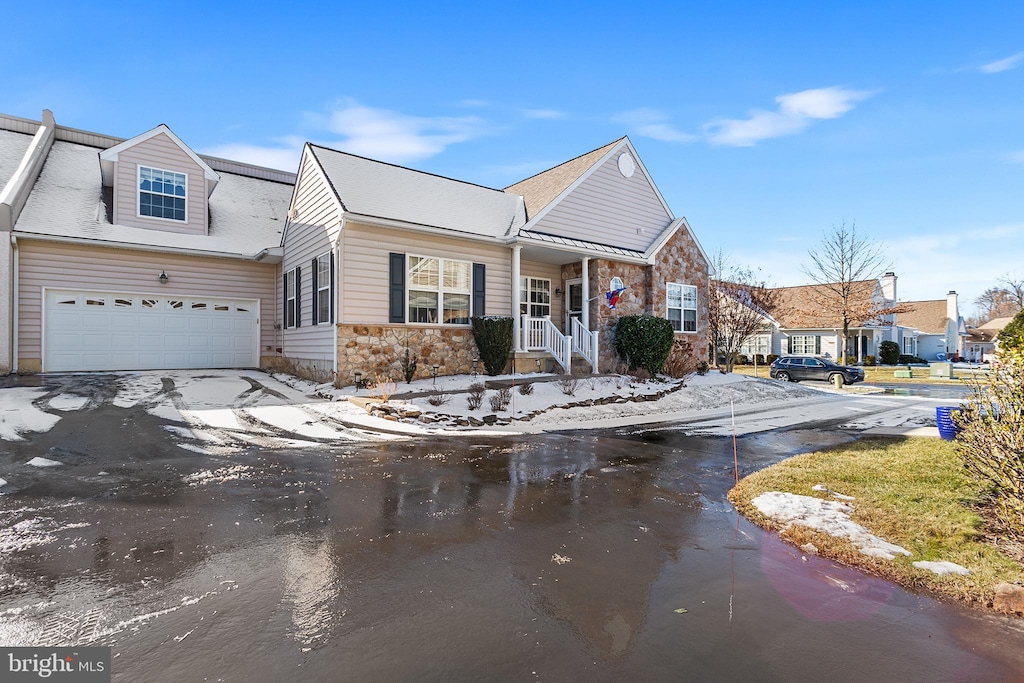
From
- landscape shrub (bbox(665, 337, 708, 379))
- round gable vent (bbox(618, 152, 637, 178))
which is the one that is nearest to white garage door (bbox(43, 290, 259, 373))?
round gable vent (bbox(618, 152, 637, 178))

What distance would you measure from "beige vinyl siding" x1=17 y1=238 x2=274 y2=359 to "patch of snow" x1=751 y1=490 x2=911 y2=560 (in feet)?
53.6

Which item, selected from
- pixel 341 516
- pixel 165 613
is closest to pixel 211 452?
pixel 341 516

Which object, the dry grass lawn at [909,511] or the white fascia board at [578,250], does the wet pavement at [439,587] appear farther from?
the white fascia board at [578,250]

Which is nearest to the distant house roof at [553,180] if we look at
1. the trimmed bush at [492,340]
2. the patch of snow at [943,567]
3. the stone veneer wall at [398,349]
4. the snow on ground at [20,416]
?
the trimmed bush at [492,340]

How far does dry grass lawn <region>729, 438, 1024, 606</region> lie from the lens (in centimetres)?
359

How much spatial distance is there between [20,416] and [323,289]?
257 inches

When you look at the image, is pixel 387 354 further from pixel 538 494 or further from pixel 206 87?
pixel 538 494

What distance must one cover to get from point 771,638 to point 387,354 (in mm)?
11251

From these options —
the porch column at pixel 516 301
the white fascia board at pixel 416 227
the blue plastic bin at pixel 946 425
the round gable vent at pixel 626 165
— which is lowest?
A: the blue plastic bin at pixel 946 425

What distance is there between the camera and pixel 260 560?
12.2ft

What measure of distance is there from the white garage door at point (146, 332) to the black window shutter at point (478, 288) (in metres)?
8.09

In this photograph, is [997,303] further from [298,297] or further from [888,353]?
[298,297]

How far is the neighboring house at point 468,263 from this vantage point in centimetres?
1271

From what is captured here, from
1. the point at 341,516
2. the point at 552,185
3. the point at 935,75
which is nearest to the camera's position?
the point at 341,516
